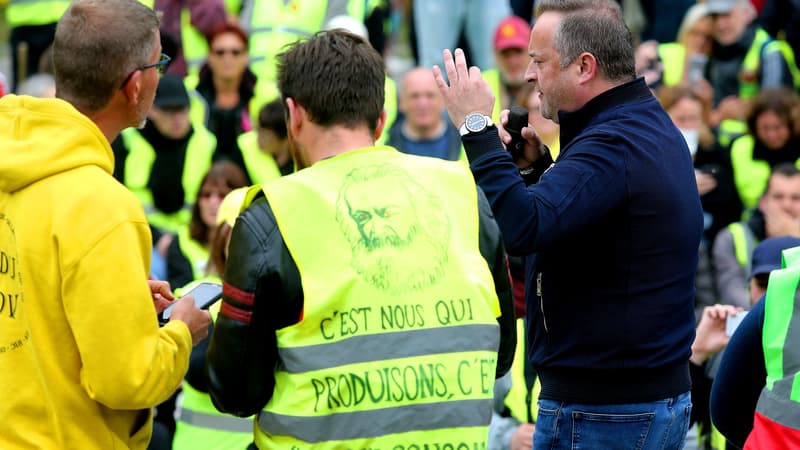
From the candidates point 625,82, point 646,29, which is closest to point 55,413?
point 625,82

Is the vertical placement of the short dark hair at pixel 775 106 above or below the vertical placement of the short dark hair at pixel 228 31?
above

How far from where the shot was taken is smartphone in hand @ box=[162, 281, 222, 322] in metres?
3.66

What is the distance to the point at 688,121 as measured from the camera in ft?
30.3

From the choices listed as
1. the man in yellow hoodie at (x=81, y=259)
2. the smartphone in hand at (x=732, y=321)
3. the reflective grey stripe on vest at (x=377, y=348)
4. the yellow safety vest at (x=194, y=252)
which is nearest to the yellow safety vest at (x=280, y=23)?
the yellow safety vest at (x=194, y=252)

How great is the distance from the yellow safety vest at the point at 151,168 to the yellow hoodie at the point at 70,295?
5422 millimetres

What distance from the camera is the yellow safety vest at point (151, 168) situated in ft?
29.3

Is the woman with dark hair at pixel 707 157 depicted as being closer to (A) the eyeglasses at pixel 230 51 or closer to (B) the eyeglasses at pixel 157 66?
(A) the eyeglasses at pixel 230 51

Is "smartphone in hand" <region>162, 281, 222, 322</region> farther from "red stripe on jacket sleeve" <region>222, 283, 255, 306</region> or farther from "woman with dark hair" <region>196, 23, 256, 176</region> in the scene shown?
"woman with dark hair" <region>196, 23, 256, 176</region>

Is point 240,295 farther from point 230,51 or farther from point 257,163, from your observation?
point 230,51

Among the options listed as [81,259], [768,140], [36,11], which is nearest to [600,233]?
[81,259]

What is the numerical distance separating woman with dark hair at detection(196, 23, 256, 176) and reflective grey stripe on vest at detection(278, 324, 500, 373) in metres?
6.64

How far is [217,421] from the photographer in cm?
557

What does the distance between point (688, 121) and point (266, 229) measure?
6483 millimetres

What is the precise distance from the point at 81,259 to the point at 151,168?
19.5 feet
